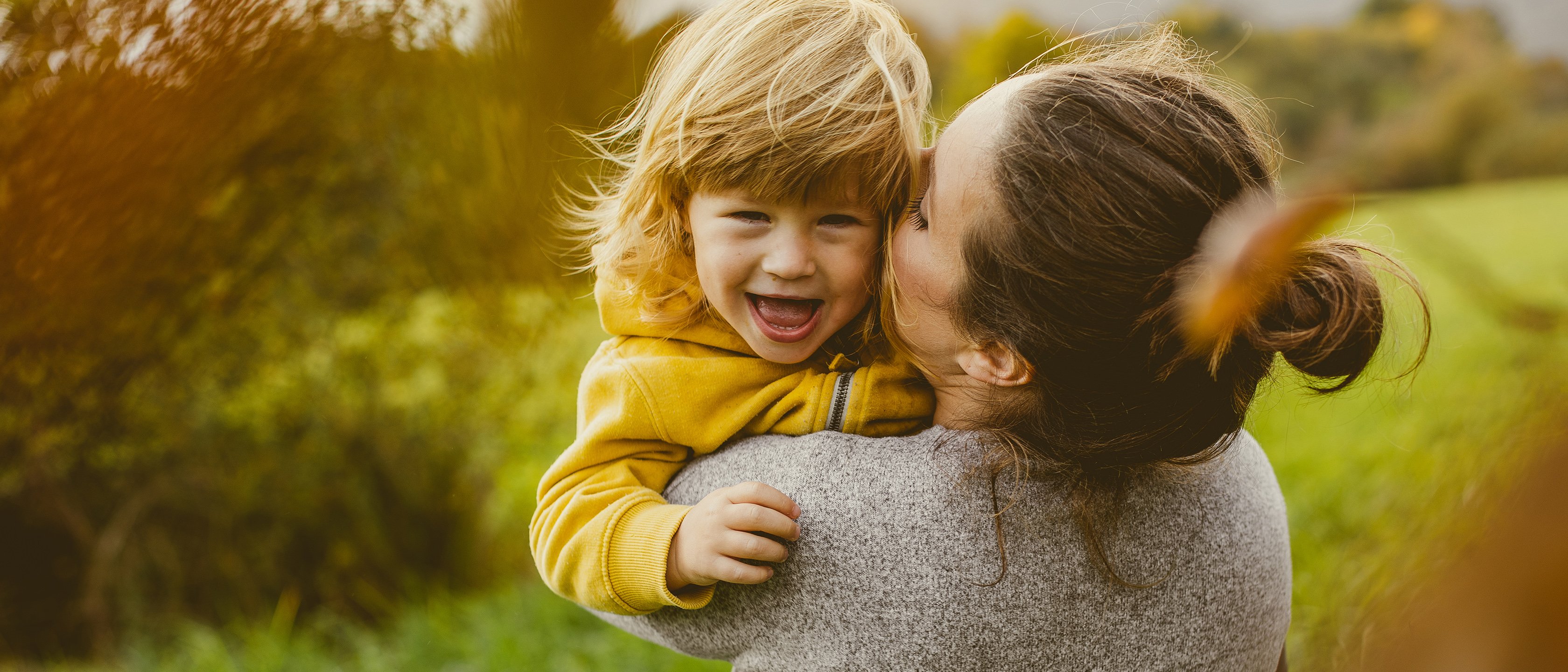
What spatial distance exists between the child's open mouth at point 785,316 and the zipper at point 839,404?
112mm

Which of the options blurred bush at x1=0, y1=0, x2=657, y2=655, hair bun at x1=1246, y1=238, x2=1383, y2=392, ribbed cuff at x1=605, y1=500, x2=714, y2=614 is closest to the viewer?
hair bun at x1=1246, y1=238, x2=1383, y2=392

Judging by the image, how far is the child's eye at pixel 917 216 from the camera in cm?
133

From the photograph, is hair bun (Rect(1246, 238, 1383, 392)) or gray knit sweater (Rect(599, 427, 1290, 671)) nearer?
hair bun (Rect(1246, 238, 1383, 392))

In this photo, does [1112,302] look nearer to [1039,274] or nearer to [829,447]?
[1039,274]

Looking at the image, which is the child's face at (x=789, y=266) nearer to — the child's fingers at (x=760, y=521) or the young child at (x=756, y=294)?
the young child at (x=756, y=294)

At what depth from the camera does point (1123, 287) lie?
1.07m

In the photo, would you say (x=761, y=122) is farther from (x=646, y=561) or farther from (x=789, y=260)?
(x=646, y=561)

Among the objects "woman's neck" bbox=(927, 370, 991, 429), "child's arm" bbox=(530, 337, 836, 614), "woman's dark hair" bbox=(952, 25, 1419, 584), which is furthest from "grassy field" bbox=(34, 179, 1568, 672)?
"child's arm" bbox=(530, 337, 836, 614)

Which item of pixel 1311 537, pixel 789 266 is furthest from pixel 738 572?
pixel 1311 537

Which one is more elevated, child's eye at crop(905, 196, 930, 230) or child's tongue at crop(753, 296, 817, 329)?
child's eye at crop(905, 196, 930, 230)

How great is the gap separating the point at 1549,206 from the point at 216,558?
25.4ft

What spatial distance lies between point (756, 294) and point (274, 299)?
8.58 feet

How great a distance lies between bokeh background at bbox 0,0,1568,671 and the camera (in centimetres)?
201

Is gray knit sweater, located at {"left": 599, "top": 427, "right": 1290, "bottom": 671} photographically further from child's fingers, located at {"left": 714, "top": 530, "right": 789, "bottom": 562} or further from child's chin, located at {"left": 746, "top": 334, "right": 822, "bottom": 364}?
child's chin, located at {"left": 746, "top": 334, "right": 822, "bottom": 364}
